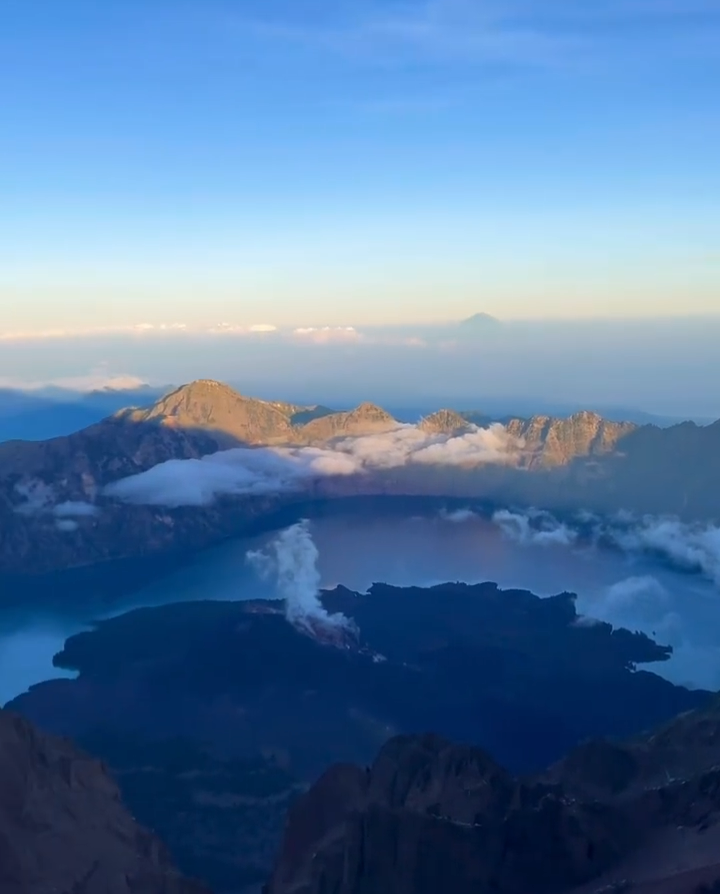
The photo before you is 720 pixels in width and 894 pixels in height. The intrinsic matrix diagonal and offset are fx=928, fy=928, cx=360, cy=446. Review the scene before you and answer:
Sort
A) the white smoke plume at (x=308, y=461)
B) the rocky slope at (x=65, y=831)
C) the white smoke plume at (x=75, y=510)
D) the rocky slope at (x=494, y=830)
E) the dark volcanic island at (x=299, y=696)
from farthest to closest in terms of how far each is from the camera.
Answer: the white smoke plume at (x=308, y=461) < the white smoke plume at (x=75, y=510) < the dark volcanic island at (x=299, y=696) < the rocky slope at (x=494, y=830) < the rocky slope at (x=65, y=831)

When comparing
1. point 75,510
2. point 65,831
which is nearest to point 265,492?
point 75,510

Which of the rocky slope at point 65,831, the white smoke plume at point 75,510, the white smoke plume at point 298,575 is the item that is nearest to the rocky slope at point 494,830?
the rocky slope at point 65,831

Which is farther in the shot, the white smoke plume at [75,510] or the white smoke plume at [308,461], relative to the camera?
the white smoke plume at [308,461]

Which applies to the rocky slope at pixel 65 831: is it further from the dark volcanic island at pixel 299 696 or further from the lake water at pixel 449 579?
the lake water at pixel 449 579

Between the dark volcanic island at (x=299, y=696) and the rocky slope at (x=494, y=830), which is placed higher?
the rocky slope at (x=494, y=830)

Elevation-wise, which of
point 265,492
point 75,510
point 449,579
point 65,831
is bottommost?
point 449,579

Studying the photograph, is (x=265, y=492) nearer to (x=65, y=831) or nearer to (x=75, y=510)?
(x=75, y=510)
